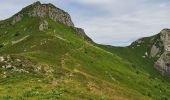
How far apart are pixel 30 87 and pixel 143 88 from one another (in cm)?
4768

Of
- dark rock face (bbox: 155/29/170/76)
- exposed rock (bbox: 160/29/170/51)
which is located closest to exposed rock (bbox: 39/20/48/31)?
dark rock face (bbox: 155/29/170/76)

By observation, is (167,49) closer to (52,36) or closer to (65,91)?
(52,36)

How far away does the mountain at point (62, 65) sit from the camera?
5806cm

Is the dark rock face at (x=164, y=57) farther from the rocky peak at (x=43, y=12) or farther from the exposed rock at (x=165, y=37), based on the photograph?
the rocky peak at (x=43, y=12)

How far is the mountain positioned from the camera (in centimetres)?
5806

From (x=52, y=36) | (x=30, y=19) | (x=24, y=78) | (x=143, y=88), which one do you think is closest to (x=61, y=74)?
(x=24, y=78)

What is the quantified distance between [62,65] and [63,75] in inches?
435

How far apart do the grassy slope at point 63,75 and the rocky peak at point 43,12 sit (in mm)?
4413

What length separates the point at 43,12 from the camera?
150375 millimetres

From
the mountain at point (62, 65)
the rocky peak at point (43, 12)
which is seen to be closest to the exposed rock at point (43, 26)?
the mountain at point (62, 65)

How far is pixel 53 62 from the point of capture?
84.4m

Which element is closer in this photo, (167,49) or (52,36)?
(52,36)

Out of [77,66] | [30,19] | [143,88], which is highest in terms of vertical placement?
[30,19]

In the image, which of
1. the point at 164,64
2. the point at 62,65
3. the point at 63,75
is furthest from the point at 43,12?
the point at 63,75
